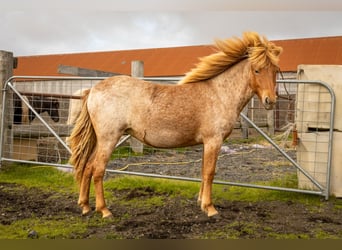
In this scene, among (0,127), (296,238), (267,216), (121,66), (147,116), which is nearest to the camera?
(296,238)

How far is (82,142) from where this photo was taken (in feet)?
10.7

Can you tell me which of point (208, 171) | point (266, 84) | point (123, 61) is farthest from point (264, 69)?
point (123, 61)

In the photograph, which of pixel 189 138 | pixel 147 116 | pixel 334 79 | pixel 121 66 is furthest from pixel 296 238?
pixel 121 66

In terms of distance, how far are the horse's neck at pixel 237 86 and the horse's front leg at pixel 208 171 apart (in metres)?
0.40

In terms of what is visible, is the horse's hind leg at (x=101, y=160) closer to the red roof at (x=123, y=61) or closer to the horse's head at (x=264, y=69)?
the horse's head at (x=264, y=69)

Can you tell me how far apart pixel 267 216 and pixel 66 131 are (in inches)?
146

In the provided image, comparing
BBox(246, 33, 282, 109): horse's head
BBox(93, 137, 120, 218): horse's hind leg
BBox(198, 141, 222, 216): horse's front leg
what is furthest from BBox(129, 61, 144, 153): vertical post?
BBox(246, 33, 282, 109): horse's head

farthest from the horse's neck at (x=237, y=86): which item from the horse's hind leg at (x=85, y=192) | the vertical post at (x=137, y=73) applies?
the vertical post at (x=137, y=73)

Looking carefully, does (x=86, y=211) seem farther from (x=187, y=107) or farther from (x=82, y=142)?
(x=187, y=107)

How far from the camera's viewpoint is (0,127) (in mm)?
5145

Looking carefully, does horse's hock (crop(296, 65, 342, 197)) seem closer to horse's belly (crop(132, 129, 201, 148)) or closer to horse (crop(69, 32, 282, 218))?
horse (crop(69, 32, 282, 218))

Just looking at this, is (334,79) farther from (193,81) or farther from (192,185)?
(192,185)

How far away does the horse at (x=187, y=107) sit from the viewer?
304 centimetres

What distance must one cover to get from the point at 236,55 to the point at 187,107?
0.65m
